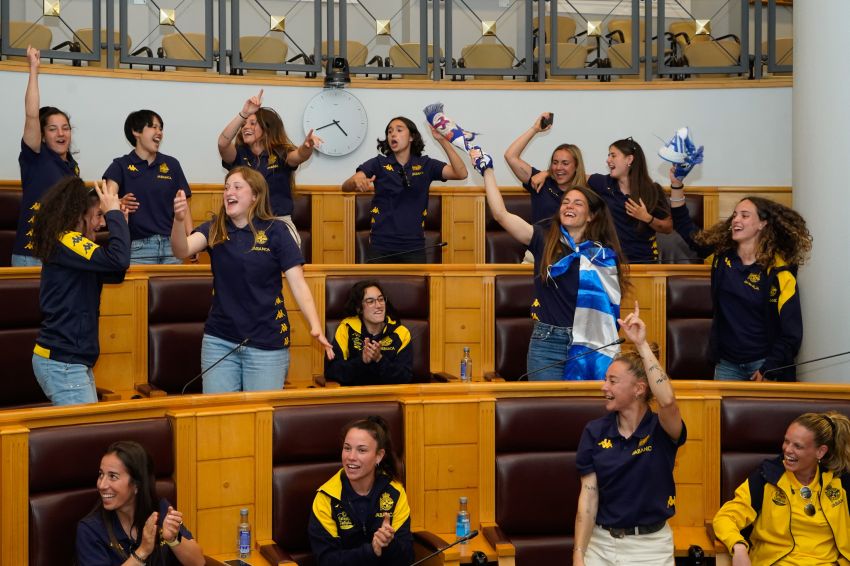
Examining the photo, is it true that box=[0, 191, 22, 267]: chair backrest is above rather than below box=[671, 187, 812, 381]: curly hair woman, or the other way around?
above

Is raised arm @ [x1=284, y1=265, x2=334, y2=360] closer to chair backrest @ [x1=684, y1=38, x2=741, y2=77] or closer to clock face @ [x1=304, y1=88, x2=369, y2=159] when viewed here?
clock face @ [x1=304, y1=88, x2=369, y2=159]

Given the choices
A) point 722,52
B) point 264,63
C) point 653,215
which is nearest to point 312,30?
point 264,63

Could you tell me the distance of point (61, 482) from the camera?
336 cm

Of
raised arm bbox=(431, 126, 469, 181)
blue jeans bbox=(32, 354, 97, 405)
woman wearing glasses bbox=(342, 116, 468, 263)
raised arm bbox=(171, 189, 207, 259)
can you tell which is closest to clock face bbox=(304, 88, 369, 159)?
woman wearing glasses bbox=(342, 116, 468, 263)

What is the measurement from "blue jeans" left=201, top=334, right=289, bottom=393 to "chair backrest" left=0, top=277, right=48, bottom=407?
3.08 feet

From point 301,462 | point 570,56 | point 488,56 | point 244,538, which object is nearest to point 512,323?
point 301,462

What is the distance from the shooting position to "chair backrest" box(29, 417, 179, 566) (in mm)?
3303

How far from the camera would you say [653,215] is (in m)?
5.57

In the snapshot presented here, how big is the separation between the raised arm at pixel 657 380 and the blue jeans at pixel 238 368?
1.40 meters

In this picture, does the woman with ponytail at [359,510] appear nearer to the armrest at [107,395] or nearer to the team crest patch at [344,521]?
the team crest patch at [344,521]

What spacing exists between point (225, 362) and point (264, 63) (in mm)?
3952

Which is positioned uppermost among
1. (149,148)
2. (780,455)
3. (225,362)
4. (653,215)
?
(149,148)

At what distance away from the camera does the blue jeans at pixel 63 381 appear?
3926mm

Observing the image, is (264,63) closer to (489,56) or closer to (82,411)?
(489,56)
